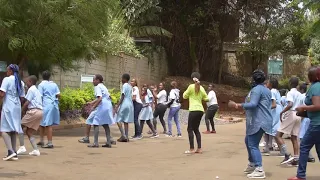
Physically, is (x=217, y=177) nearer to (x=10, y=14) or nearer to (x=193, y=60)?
(x=10, y=14)

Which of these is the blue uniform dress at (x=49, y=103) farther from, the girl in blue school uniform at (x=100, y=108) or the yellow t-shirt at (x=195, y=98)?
the yellow t-shirt at (x=195, y=98)

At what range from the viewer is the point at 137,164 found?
31.6ft

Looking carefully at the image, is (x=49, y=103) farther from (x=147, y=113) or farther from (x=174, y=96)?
(x=174, y=96)

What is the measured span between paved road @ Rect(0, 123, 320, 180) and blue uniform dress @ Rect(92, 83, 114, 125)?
0.65 metres

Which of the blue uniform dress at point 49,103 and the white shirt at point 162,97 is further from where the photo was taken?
the white shirt at point 162,97

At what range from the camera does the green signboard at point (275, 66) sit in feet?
115

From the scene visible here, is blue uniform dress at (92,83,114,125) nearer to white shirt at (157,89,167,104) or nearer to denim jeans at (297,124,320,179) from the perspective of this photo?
white shirt at (157,89,167,104)

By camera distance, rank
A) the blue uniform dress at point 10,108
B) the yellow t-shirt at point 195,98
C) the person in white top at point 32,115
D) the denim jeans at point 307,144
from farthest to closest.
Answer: the yellow t-shirt at point 195,98 < the person in white top at point 32,115 < the blue uniform dress at point 10,108 < the denim jeans at point 307,144

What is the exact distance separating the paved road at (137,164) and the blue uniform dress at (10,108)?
64cm

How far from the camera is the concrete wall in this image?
65.8 feet

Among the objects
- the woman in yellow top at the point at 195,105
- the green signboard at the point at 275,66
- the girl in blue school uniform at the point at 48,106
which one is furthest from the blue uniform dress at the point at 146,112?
the green signboard at the point at 275,66

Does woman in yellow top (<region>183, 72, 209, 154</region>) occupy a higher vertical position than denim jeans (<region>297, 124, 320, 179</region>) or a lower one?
higher

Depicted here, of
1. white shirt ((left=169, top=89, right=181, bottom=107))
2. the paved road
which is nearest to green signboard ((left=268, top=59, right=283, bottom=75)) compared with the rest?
white shirt ((left=169, top=89, right=181, bottom=107))

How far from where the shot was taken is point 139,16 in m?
29.6
